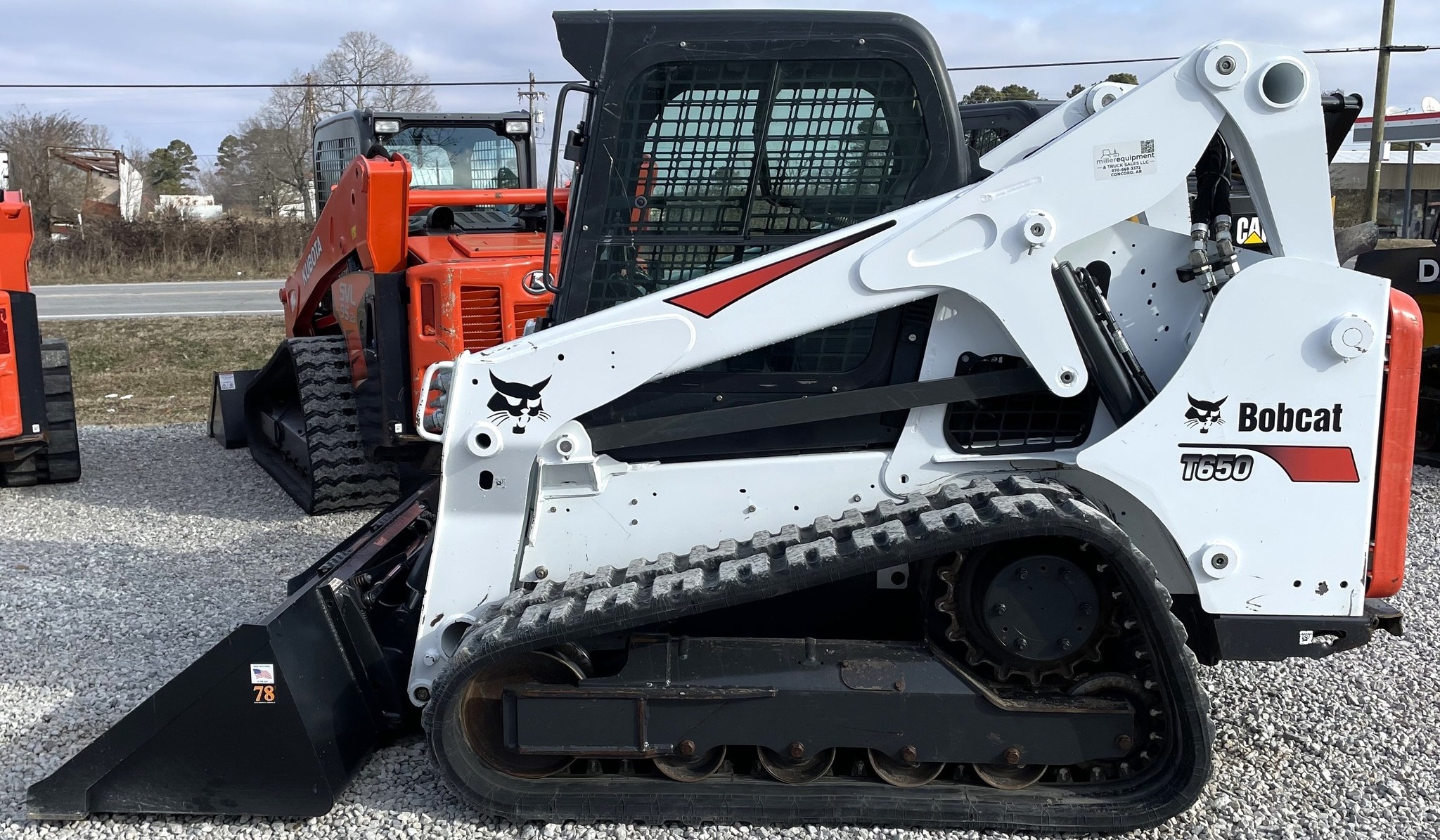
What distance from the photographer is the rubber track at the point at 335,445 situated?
24.7ft

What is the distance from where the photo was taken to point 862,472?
3.82m

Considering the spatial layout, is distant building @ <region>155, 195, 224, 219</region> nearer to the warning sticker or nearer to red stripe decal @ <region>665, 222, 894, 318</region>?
red stripe decal @ <region>665, 222, 894, 318</region>

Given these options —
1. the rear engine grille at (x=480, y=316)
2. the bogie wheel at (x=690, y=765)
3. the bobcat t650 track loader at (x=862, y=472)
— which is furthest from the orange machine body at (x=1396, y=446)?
the rear engine grille at (x=480, y=316)

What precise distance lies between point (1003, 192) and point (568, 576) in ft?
5.74

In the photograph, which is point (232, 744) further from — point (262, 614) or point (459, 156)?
point (459, 156)

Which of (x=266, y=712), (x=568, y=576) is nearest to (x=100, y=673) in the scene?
(x=266, y=712)

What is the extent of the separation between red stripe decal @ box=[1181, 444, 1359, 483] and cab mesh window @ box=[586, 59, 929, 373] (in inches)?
45.9

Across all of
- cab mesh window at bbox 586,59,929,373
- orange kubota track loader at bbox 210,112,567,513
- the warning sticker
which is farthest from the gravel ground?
the warning sticker

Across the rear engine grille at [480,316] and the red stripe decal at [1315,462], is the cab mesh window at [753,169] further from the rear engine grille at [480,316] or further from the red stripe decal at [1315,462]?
the rear engine grille at [480,316]

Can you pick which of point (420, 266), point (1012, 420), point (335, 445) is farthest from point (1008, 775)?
point (335, 445)

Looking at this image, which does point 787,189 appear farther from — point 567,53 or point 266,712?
point 266,712

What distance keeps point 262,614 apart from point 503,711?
2.56 metres

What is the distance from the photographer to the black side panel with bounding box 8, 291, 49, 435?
8.05 meters

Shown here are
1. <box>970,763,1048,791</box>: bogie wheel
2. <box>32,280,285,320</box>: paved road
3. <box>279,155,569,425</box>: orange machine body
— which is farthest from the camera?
<box>32,280,285,320</box>: paved road
